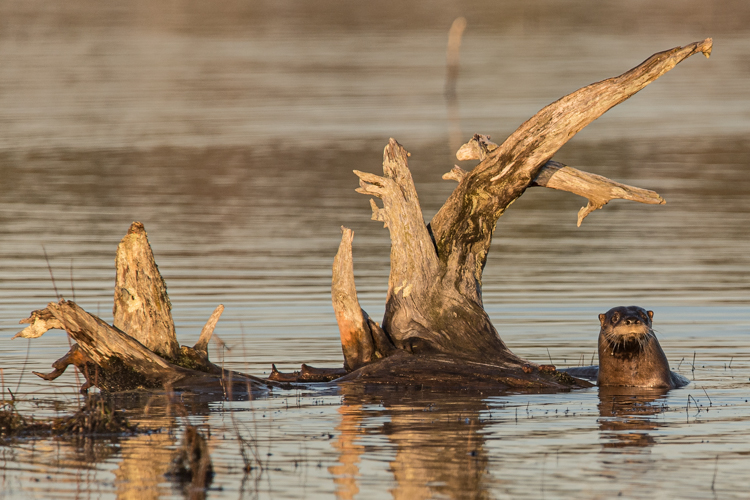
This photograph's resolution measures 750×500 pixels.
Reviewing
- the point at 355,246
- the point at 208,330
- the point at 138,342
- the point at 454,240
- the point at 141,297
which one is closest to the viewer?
the point at 138,342

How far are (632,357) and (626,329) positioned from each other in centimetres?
47

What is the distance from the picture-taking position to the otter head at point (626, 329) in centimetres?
1474

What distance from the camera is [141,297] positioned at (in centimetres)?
1412

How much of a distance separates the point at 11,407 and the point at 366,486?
3.84m

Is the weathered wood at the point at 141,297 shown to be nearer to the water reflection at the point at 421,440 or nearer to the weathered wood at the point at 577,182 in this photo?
the water reflection at the point at 421,440

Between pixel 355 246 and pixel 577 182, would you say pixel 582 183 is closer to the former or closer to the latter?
pixel 577 182

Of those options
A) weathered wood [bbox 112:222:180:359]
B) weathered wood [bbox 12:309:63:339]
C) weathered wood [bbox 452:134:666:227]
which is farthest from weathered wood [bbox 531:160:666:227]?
weathered wood [bbox 12:309:63:339]

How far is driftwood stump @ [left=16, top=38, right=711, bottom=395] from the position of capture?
46.0ft

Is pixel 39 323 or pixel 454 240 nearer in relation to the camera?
pixel 39 323

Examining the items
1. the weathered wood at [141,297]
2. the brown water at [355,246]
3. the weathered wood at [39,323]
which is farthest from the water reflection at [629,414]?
the weathered wood at [39,323]

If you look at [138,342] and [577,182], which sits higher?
[577,182]

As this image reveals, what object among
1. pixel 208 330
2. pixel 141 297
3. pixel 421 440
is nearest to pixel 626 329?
pixel 421 440

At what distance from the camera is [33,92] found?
63000 mm

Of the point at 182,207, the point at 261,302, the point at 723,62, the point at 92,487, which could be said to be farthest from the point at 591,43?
the point at 92,487
